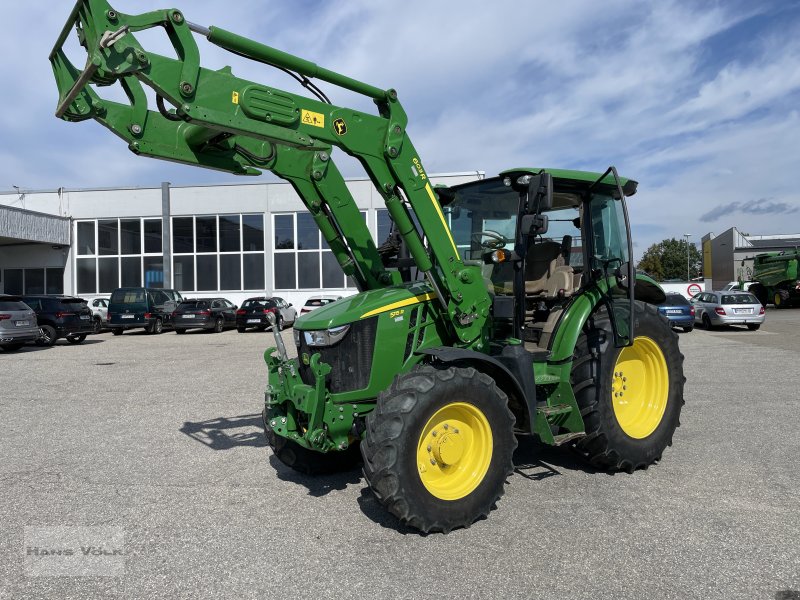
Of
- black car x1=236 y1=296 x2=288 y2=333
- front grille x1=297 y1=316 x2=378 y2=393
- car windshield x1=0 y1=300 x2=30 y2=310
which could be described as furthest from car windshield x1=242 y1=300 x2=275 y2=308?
front grille x1=297 y1=316 x2=378 y2=393

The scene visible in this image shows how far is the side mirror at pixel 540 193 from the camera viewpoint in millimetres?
4242

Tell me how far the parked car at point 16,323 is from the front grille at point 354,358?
1492 cm

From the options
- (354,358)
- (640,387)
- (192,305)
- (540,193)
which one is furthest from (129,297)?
(540,193)

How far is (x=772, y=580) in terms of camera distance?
3271 millimetres

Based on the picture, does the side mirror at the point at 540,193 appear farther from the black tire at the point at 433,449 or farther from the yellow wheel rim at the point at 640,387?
the yellow wheel rim at the point at 640,387

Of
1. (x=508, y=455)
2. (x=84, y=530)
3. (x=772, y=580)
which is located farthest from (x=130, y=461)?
(x=772, y=580)

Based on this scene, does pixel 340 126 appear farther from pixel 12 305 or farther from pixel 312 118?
pixel 12 305

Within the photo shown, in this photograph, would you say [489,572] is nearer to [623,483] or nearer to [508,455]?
[508,455]

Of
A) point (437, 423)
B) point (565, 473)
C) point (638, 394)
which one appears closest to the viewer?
point (437, 423)

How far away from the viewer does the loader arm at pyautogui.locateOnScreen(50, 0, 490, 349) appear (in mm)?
3502

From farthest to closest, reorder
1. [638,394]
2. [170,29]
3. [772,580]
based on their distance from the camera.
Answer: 1. [638,394]
2. [170,29]
3. [772,580]

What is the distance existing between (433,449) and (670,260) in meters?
80.8

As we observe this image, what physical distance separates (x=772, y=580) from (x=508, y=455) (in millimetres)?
1654

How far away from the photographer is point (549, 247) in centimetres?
545
